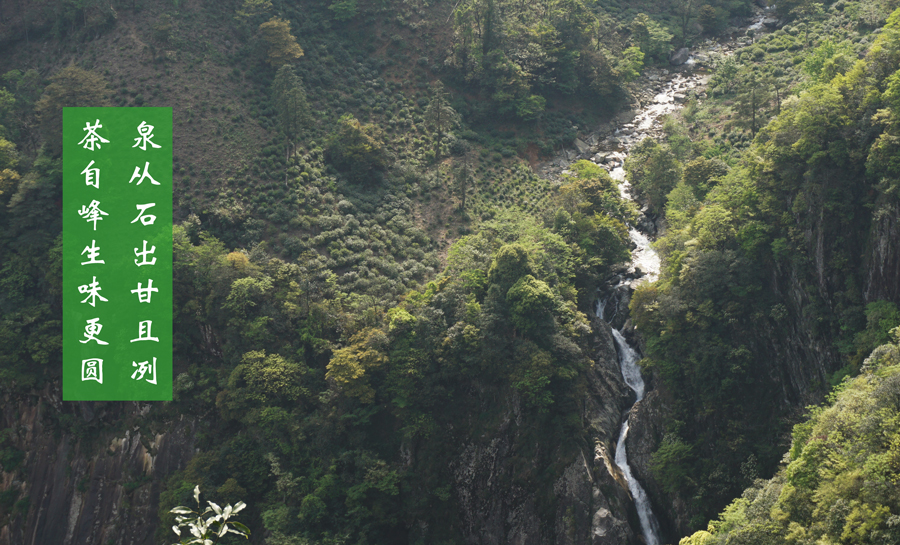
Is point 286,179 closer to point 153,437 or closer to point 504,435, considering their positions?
point 153,437

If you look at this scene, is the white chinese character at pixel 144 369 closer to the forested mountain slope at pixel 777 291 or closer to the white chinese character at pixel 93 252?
the white chinese character at pixel 93 252

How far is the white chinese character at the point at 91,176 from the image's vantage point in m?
58.2

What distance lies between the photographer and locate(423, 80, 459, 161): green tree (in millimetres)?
71500

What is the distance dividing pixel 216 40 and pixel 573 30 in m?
43.9

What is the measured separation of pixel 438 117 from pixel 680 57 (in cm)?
4191

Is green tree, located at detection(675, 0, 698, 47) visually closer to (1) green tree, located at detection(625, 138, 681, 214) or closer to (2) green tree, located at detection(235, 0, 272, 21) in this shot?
(1) green tree, located at detection(625, 138, 681, 214)

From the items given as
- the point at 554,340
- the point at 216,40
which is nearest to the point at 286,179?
the point at 216,40

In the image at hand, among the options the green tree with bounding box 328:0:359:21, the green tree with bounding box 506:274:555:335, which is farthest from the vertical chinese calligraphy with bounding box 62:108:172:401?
the green tree with bounding box 328:0:359:21

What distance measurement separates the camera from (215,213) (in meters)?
60.2

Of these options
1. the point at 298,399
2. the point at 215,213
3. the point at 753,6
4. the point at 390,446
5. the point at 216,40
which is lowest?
the point at 390,446

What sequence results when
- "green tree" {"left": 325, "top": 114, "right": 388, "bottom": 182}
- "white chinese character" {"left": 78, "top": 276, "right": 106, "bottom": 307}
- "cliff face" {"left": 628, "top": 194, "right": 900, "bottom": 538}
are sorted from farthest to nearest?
"green tree" {"left": 325, "top": 114, "right": 388, "bottom": 182}, "white chinese character" {"left": 78, "top": 276, "right": 106, "bottom": 307}, "cliff face" {"left": 628, "top": 194, "right": 900, "bottom": 538}

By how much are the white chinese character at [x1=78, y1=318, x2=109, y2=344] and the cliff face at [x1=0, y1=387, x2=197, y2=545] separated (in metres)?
5.37

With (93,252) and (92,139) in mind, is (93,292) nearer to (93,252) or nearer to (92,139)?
(93,252)

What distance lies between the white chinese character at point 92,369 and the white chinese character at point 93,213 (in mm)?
11626
